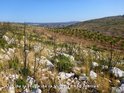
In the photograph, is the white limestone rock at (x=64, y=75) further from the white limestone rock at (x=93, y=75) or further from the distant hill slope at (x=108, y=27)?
the distant hill slope at (x=108, y=27)

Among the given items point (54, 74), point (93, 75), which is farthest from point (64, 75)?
point (93, 75)

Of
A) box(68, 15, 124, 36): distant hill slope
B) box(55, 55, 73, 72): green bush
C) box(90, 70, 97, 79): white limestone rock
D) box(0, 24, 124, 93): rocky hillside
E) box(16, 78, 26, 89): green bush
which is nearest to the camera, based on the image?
box(0, 24, 124, 93): rocky hillside

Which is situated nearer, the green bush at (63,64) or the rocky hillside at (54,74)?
the rocky hillside at (54,74)

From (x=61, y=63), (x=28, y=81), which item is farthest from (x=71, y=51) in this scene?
(x=28, y=81)

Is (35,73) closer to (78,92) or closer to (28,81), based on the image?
(28,81)

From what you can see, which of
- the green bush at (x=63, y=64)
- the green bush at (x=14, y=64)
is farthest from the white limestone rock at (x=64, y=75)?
the green bush at (x=14, y=64)

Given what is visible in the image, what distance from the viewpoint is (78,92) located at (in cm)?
797

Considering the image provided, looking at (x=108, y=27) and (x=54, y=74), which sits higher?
(x=54, y=74)

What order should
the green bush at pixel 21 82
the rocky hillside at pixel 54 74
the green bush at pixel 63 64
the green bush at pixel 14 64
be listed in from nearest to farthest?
the rocky hillside at pixel 54 74 < the green bush at pixel 21 82 < the green bush at pixel 14 64 < the green bush at pixel 63 64

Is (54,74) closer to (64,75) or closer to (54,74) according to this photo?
(54,74)

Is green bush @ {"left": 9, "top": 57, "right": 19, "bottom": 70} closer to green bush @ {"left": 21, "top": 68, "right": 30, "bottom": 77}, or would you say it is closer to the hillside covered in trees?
the hillside covered in trees

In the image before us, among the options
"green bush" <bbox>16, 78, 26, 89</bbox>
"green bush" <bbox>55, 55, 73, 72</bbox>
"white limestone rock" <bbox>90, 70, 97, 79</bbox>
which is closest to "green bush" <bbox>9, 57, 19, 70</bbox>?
"green bush" <bbox>16, 78, 26, 89</bbox>

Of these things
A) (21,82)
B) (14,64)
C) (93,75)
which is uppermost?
(14,64)

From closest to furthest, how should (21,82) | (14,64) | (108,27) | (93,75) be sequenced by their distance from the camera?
(21,82)
(93,75)
(14,64)
(108,27)
